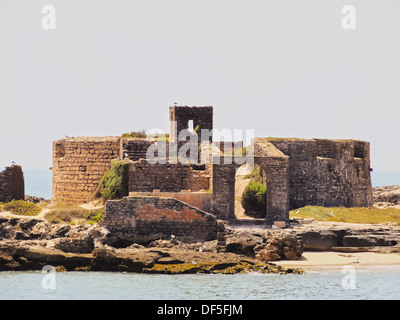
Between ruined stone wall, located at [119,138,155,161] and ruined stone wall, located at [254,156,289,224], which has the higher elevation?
ruined stone wall, located at [119,138,155,161]

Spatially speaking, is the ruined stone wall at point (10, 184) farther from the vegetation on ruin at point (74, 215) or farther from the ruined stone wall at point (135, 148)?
the ruined stone wall at point (135, 148)

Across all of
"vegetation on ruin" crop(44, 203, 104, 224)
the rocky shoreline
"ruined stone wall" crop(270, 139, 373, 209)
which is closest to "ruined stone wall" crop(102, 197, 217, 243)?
the rocky shoreline

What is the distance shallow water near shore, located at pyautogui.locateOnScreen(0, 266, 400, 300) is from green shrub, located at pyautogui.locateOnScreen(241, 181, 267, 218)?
6.78 meters

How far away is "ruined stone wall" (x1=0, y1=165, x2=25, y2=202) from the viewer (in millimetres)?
52031

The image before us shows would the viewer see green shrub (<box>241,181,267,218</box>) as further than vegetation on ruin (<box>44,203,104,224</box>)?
Yes

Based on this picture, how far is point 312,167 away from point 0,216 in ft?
51.7

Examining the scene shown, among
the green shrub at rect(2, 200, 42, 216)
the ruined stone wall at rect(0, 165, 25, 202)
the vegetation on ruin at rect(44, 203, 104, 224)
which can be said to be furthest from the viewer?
the ruined stone wall at rect(0, 165, 25, 202)

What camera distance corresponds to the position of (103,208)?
4941 centimetres

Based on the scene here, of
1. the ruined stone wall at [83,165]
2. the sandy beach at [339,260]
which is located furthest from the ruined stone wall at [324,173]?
the sandy beach at [339,260]

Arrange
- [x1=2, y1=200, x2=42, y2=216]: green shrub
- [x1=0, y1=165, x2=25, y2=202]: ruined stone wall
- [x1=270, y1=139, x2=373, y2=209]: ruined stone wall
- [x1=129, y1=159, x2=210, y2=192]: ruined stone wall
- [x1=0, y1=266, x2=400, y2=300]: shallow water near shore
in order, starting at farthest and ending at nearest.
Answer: [x1=270, y1=139, x2=373, y2=209]: ruined stone wall → [x1=0, y1=165, x2=25, y2=202]: ruined stone wall → [x1=2, y1=200, x2=42, y2=216]: green shrub → [x1=129, y1=159, x2=210, y2=192]: ruined stone wall → [x1=0, y1=266, x2=400, y2=300]: shallow water near shore

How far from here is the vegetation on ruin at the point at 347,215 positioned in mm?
51750

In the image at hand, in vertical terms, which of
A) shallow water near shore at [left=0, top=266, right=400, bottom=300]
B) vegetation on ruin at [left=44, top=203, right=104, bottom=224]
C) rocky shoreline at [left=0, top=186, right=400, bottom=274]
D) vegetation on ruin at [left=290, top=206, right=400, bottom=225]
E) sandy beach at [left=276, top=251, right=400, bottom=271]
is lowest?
shallow water near shore at [left=0, top=266, right=400, bottom=300]

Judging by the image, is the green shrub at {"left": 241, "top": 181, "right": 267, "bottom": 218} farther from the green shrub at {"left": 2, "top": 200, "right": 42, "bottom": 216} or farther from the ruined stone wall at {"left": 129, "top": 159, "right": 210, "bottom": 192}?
the green shrub at {"left": 2, "top": 200, "right": 42, "bottom": 216}
